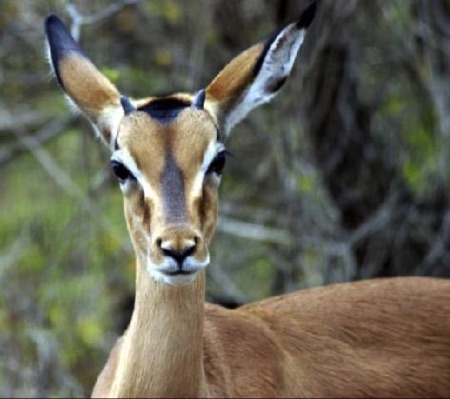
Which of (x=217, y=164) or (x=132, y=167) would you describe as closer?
(x=132, y=167)

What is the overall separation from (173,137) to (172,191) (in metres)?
0.30

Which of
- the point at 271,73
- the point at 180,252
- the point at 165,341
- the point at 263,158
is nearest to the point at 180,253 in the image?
the point at 180,252

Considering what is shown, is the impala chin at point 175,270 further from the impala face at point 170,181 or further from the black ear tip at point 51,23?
the black ear tip at point 51,23

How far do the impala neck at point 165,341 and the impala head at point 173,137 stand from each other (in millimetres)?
239

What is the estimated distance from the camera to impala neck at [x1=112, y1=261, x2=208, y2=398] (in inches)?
281

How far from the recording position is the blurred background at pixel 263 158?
1137 centimetres

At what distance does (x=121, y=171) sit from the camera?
7031mm

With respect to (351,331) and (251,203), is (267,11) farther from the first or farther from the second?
(351,331)

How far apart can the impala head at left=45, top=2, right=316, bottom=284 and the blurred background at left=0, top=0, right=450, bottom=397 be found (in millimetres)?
3310

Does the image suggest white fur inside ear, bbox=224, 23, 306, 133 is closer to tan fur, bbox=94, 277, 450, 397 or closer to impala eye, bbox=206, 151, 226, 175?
impala eye, bbox=206, 151, 226, 175

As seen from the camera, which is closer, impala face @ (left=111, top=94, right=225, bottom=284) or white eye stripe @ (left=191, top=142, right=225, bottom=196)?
impala face @ (left=111, top=94, right=225, bottom=284)

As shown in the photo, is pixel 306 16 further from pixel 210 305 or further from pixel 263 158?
pixel 263 158

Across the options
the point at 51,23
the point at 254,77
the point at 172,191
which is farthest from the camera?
the point at 51,23

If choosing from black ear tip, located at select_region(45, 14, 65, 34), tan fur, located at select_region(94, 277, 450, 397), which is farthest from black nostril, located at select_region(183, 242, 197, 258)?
black ear tip, located at select_region(45, 14, 65, 34)
